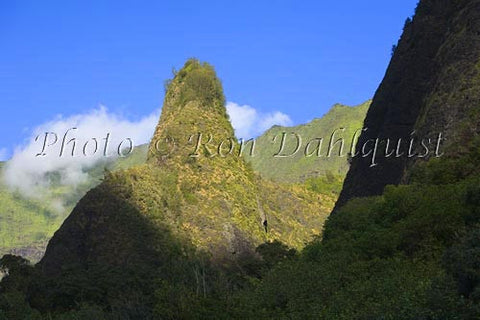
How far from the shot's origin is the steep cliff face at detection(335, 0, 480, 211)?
56156 millimetres

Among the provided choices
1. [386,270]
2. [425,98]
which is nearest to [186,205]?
[425,98]

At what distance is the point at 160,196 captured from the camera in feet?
350

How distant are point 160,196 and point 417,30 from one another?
145 ft

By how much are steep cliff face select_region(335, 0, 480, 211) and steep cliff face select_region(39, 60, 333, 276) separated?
2662 centimetres

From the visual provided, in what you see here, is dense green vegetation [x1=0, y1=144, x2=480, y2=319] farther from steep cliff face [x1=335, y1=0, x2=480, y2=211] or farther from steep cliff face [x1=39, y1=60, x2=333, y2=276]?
steep cliff face [x1=39, y1=60, x2=333, y2=276]

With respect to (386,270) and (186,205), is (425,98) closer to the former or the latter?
(386,270)

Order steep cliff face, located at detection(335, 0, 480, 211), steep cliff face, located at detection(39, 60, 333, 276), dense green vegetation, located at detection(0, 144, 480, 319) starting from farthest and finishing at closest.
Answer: steep cliff face, located at detection(39, 60, 333, 276) → steep cliff face, located at detection(335, 0, 480, 211) → dense green vegetation, located at detection(0, 144, 480, 319)

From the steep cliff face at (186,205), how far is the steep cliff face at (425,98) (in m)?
26.6

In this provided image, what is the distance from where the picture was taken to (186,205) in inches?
4281

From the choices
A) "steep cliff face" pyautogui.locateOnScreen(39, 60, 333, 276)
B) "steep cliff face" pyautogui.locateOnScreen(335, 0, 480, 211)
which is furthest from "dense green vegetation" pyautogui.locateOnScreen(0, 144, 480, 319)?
"steep cliff face" pyautogui.locateOnScreen(39, 60, 333, 276)

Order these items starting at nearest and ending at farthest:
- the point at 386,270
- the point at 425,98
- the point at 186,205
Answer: the point at 386,270 → the point at 425,98 → the point at 186,205

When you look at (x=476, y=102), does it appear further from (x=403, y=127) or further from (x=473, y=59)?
(x=403, y=127)

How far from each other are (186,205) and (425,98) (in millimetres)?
48916

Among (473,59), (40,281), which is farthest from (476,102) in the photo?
(40,281)
